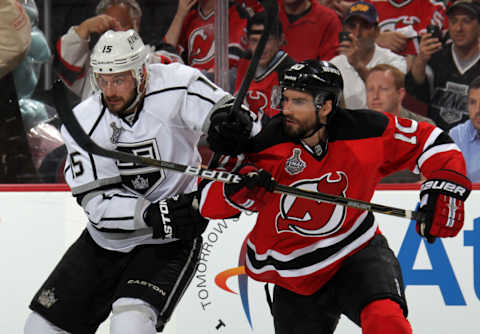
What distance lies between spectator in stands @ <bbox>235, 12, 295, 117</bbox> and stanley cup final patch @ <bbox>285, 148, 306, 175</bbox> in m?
1.06

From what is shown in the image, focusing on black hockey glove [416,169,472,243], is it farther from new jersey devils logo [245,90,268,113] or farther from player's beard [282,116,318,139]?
new jersey devils logo [245,90,268,113]

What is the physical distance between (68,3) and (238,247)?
1348 mm

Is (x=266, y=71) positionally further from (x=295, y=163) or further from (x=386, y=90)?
(x=295, y=163)

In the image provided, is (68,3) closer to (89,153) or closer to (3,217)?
(3,217)

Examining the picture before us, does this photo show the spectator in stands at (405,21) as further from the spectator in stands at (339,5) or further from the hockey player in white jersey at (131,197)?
the hockey player in white jersey at (131,197)

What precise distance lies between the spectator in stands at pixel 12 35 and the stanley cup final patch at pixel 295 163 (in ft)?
5.35

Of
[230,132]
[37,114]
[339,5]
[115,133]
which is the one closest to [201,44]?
[339,5]

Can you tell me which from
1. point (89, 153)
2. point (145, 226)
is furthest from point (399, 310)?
point (89, 153)

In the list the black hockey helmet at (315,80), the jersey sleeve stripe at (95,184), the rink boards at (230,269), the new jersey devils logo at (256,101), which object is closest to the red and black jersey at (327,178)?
the black hockey helmet at (315,80)

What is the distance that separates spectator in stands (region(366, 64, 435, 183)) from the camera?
360 cm

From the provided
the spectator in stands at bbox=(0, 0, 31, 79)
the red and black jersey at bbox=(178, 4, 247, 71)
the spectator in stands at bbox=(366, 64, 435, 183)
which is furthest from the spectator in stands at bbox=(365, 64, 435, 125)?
the spectator in stands at bbox=(0, 0, 31, 79)

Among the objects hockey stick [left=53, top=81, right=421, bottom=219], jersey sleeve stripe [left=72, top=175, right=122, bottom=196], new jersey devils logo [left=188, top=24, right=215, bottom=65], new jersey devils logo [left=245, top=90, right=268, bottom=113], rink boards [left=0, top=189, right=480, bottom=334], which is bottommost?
rink boards [left=0, top=189, right=480, bottom=334]

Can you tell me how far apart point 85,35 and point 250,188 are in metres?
1.66

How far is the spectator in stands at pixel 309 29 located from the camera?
363 centimetres
